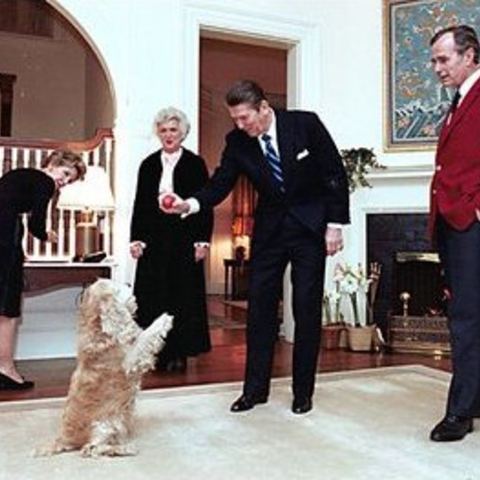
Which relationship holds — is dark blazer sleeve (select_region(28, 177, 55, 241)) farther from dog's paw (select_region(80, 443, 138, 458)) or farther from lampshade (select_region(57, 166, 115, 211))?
dog's paw (select_region(80, 443, 138, 458))

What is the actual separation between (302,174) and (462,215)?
0.68m

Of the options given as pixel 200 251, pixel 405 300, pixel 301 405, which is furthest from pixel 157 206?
pixel 405 300

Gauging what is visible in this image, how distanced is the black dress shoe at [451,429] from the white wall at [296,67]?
2397 millimetres

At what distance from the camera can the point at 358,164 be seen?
15.6 feet

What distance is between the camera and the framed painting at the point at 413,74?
470 cm

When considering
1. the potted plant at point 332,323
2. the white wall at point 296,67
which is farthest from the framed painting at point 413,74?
the potted plant at point 332,323

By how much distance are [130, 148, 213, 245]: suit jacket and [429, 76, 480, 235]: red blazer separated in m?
1.49

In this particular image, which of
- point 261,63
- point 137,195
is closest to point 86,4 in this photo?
point 137,195

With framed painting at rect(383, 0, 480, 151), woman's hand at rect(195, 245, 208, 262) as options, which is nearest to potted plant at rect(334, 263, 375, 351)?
framed painting at rect(383, 0, 480, 151)

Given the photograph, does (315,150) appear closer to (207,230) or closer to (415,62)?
(207,230)

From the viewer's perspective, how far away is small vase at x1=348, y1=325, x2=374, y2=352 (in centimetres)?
452

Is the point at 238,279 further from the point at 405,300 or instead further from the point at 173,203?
the point at 173,203

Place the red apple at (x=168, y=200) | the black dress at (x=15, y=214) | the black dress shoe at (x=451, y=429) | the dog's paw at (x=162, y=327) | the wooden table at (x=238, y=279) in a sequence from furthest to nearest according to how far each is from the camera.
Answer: the wooden table at (x=238, y=279) < the black dress at (x=15, y=214) < the red apple at (x=168, y=200) < the black dress shoe at (x=451, y=429) < the dog's paw at (x=162, y=327)

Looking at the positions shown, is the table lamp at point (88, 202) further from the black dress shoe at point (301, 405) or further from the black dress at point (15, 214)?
the black dress shoe at point (301, 405)
